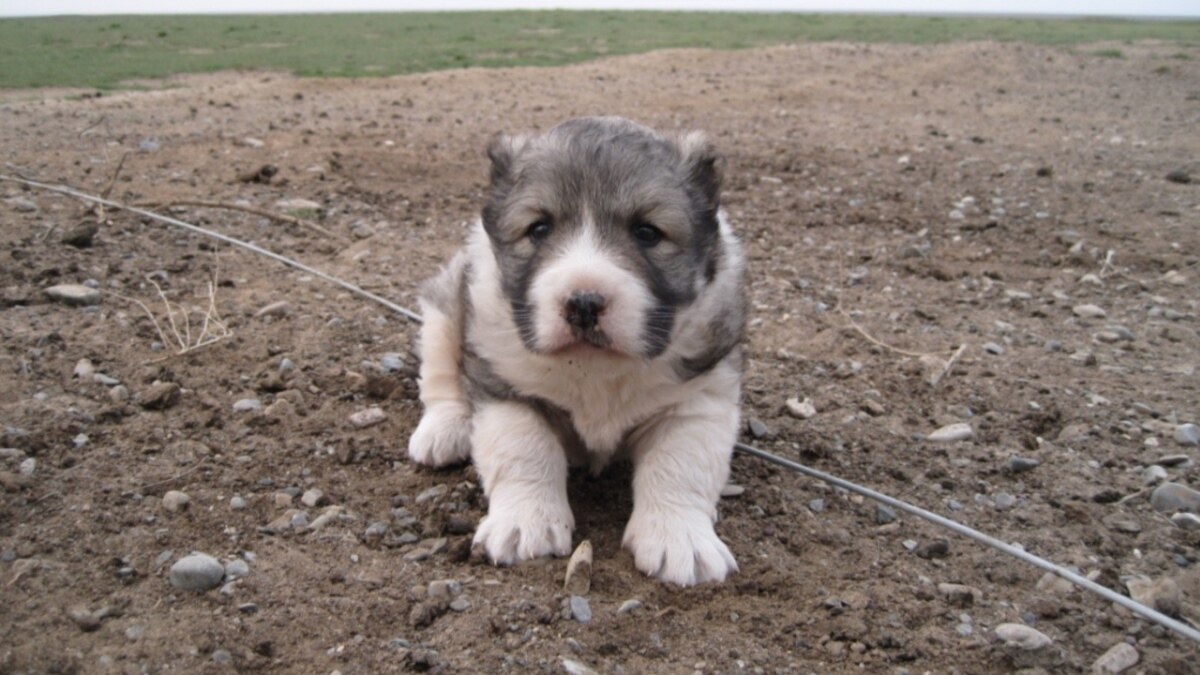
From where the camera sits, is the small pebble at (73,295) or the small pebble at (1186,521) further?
the small pebble at (73,295)

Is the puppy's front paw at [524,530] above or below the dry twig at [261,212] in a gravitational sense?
below

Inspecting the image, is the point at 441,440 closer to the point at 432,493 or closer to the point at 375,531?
the point at 432,493

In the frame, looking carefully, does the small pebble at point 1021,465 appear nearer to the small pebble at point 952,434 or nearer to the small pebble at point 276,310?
the small pebble at point 952,434

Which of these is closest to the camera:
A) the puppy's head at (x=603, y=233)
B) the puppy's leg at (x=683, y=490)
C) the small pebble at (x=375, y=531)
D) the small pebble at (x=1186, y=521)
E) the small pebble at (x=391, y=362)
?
the puppy's head at (x=603, y=233)

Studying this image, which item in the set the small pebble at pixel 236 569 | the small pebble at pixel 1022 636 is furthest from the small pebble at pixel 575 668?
the small pebble at pixel 1022 636

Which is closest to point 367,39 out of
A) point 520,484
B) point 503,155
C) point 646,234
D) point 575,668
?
point 503,155

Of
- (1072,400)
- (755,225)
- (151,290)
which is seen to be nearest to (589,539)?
(1072,400)
